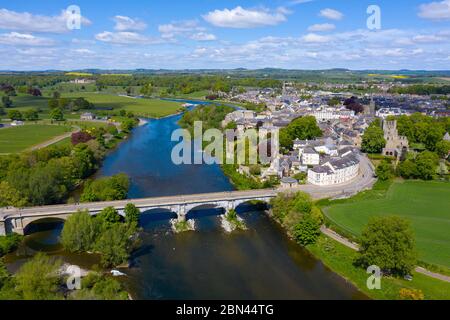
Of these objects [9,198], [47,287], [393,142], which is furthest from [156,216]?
[393,142]

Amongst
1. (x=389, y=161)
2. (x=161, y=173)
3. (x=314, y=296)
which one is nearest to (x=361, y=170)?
(x=389, y=161)

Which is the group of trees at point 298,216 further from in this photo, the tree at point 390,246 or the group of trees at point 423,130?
the group of trees at point 423,130

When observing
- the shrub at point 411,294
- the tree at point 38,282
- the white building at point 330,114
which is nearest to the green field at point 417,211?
the shrub at point 411,294

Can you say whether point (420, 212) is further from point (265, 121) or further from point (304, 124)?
point (265, 121)

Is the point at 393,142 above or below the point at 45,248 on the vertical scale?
above

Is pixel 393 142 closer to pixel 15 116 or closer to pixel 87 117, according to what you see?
pixel 87 117

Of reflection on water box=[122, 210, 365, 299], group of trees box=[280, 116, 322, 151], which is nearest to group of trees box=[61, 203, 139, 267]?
reflection on water box=[122, 210, 365, 299]

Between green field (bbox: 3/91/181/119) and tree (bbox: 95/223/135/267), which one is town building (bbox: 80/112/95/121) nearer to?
green field (bbox: 3/91/181/119)
